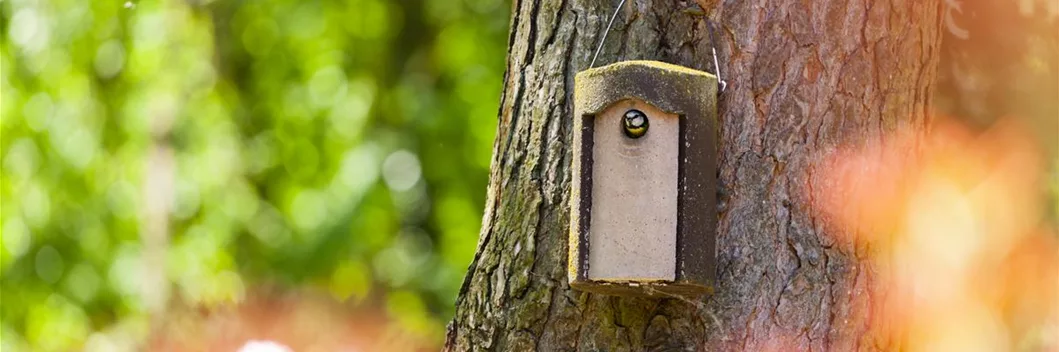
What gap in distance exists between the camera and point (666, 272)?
1.74m

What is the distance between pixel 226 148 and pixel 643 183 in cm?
416

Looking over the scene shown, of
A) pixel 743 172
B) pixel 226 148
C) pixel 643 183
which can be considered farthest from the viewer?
pixel 226 148

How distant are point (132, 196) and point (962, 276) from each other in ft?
12.9

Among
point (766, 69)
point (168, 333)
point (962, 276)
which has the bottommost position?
point (168, 333)

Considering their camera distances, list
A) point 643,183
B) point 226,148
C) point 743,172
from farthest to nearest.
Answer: point 226,148, point 743,172, point 643,183

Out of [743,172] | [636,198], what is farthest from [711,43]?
[636,198]

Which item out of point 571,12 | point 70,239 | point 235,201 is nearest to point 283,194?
point 235,201

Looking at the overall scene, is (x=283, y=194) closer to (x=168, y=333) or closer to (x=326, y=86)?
(x=326, y=86)

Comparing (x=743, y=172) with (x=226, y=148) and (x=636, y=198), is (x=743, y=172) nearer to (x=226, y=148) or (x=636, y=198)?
(x=636, y=198)

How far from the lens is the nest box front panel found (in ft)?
5.72

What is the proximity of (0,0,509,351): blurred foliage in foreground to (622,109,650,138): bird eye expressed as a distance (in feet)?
11.4

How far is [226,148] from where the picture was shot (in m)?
5.58

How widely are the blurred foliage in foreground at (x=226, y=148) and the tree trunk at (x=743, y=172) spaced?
10.6ft

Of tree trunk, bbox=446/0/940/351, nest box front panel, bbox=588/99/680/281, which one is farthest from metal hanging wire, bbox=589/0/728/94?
nest box front panel, bbox=588/99/680/281
